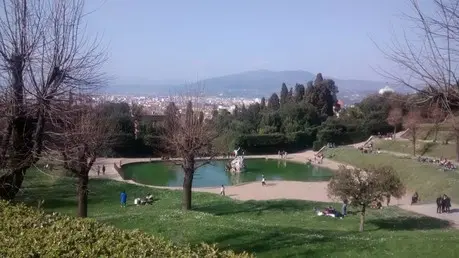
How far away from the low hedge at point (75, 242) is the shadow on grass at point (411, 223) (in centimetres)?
1535

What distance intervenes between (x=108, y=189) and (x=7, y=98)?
19.3m

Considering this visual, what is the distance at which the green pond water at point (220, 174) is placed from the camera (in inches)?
1624

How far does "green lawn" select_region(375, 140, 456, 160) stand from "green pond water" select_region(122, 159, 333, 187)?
1131 centimetres

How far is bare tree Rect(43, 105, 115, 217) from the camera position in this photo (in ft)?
35.0

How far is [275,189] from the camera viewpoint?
1356 inches

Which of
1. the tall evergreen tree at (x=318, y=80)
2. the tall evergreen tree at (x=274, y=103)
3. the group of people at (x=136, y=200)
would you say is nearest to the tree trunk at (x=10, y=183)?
the group of people at (x=136, y=200)

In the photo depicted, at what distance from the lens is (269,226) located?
51.9ft

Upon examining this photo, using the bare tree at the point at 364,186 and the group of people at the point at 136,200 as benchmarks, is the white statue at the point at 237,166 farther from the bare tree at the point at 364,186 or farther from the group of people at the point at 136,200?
the bare tree at the point at 364,186

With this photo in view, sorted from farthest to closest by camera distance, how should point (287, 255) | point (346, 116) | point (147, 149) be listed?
1. point (346, 116)
2. point (147, 149)
3. point (287, 255)

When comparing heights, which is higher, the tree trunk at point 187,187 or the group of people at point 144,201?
the tree trunk at point 187,187

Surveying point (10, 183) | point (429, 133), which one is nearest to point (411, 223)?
point (10, 183)

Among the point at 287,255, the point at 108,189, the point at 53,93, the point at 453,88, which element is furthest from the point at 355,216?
the point at 453,88

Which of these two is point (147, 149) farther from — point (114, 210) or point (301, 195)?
point (114, 210)

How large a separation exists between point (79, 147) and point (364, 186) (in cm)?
1107
